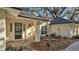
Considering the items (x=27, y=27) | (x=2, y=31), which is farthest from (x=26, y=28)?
(x=2, y=31)

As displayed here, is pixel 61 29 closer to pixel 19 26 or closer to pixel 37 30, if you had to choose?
pixel 37 30

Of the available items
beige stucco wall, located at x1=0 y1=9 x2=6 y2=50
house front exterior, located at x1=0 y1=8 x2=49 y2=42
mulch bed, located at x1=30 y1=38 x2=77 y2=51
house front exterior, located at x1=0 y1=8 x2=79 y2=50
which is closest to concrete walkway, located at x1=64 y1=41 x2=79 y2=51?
mulch bed, located at x1=30 y1=38 x2=77 y2=51

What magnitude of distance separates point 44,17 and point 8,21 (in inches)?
25.0

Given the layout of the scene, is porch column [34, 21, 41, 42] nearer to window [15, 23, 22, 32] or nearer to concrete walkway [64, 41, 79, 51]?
window [15, 23, 22, 32]

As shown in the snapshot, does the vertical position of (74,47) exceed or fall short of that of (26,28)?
it falls short

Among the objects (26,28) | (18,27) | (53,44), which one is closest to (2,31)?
(18,27)

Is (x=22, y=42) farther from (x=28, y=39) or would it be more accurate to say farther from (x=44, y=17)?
(x=44, y=17)

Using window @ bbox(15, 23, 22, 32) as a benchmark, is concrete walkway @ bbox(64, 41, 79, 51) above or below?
below

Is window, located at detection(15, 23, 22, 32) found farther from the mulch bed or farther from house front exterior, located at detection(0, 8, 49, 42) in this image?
the mulch bed

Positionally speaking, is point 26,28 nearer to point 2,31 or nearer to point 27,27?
point 27,27

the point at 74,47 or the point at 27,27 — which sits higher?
the point at 27,27

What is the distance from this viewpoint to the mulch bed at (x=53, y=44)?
3.67 m

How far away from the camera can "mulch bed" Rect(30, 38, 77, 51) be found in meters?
3.67

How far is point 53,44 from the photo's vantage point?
3.69m
